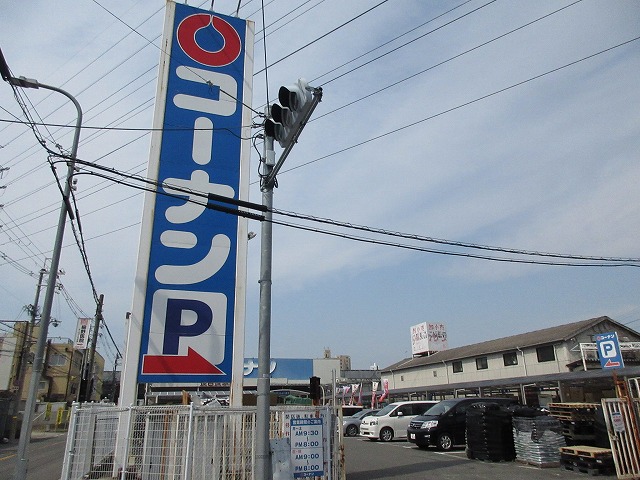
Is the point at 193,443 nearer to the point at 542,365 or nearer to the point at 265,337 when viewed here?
the point at 265,337

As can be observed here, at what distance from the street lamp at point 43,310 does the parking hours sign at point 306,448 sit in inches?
247

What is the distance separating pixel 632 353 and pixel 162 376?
3006 centimetres

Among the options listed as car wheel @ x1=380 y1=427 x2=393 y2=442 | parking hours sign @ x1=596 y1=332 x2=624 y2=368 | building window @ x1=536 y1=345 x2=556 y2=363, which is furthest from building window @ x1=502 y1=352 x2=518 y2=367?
car wheel @ x1=380 y1=427 x2=393 y2=442

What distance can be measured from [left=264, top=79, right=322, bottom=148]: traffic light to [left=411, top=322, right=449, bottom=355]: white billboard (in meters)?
45.5

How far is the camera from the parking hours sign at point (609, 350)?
23.9 meters

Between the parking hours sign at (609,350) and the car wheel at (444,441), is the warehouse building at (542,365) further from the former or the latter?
the car wheel at (444,441)

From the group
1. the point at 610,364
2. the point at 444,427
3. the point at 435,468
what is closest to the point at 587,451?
the point at 435,468

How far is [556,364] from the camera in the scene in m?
28.4

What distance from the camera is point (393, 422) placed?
21141 mm

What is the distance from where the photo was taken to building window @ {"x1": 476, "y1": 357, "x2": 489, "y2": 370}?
33.8 meters

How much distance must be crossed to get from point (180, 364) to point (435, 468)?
7.31 m

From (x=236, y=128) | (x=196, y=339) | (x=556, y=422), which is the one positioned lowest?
(x=556, y=422)

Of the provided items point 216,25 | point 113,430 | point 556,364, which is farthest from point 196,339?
point 556,364

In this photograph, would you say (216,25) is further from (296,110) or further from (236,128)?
(296,110)
